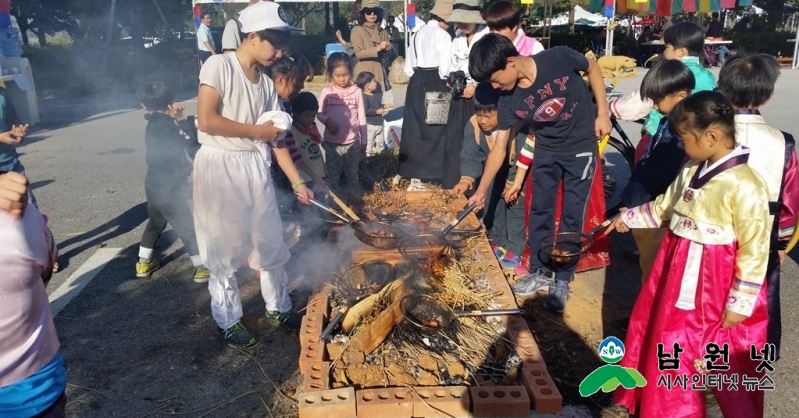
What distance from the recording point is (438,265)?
4035 mm

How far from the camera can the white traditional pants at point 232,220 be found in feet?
10.9

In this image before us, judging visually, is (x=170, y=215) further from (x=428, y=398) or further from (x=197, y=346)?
(x=428, y=398)

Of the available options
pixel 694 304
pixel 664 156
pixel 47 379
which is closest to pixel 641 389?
pixel 694 304

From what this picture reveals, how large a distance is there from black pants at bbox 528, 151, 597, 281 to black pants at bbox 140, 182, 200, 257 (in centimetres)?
288

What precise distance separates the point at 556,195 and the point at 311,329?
2.16m

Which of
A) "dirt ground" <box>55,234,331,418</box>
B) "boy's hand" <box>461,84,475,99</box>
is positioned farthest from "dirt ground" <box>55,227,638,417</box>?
"boy's hand" <box>461,84,475,99</box>

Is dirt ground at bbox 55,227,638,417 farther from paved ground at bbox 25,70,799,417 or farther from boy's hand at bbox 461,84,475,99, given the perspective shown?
boy's hand at bbox 461,84,475,99

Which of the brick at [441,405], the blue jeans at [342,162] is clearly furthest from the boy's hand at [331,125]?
the brick at [441,405]

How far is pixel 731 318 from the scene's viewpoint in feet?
8.04

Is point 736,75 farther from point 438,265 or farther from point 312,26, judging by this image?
point 312,26

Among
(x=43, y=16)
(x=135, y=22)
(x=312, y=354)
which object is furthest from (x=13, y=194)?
(x=135, y=22)

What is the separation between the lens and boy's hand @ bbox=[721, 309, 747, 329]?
95.8 inches

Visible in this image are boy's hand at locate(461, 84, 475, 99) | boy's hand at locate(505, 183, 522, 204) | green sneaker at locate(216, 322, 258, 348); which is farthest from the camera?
boy's hand at locate(461, 84, 475, 99)

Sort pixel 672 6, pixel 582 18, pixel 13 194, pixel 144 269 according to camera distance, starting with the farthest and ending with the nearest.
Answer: pixel 582 18, pixel 672 6, pixel 144 269, pixel 13 194
